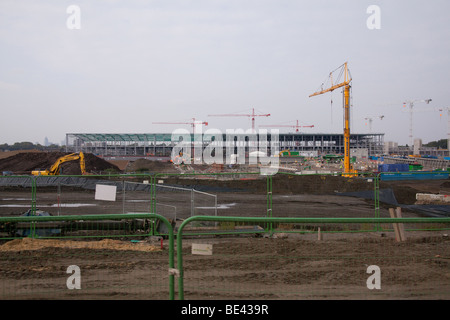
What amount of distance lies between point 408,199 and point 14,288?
23426mm

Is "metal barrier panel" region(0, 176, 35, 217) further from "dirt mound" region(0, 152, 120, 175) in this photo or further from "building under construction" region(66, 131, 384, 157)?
"building under construction" region(66, 131, 384, 157)

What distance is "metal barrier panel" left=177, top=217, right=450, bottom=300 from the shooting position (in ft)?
19.4

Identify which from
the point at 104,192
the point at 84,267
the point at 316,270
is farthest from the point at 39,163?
the point at 316,270

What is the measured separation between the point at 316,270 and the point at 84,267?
4895 millimetres

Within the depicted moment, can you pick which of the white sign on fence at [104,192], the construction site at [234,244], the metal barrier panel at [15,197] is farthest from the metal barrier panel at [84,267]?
the metal barrier panel at [15,197]

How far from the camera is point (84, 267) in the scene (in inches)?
311

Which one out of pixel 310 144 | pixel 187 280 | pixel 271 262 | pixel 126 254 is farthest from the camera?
pixel 310 144

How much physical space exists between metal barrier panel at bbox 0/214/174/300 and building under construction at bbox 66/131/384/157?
9190 centimetres

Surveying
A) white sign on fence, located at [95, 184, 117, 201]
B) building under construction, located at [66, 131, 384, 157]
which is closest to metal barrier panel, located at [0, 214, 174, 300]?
white sign on fence, located at [95, 184, 117, 201]

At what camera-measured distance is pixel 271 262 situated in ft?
27.5

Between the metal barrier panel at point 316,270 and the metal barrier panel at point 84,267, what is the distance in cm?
68

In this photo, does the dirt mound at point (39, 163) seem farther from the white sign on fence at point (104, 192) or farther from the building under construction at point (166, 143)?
the building under construction at point (166, 143)
